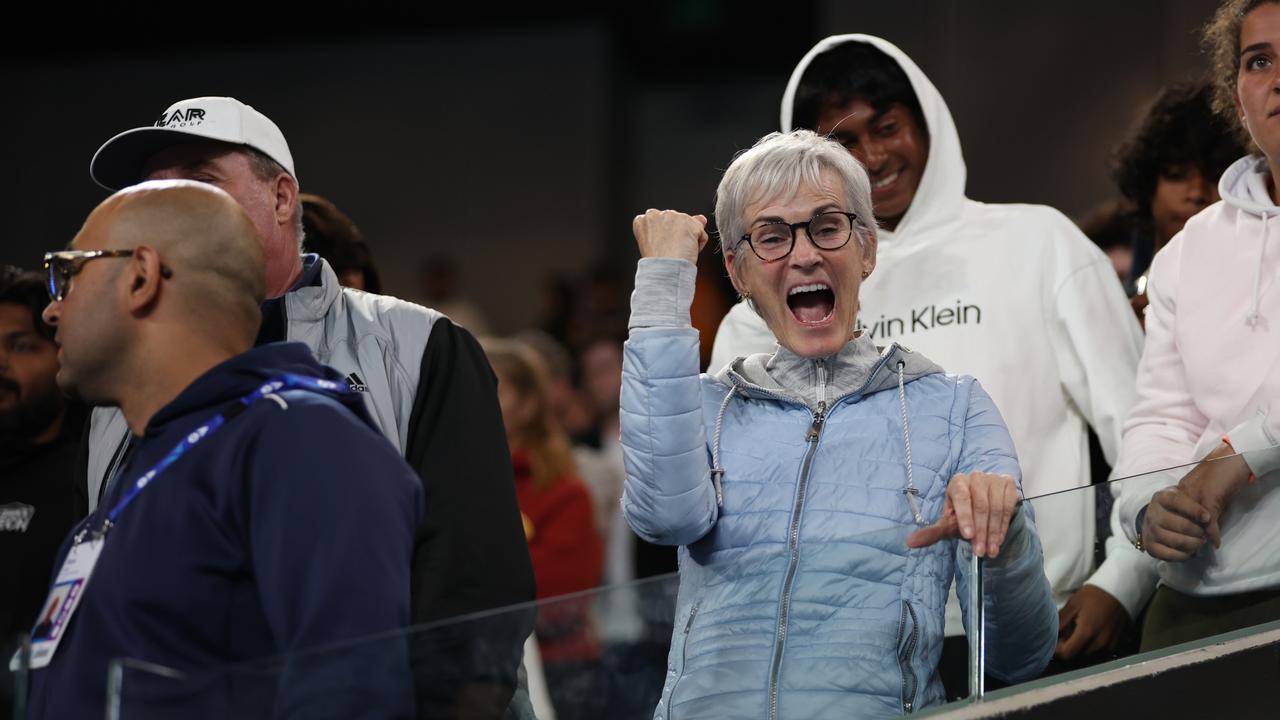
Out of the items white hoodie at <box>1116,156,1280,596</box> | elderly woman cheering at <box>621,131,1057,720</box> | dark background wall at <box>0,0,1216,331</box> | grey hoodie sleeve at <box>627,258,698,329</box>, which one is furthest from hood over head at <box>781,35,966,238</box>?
dark background wall at <box>0,0,1216,331</box>

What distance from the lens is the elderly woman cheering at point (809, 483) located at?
2186 millimetres

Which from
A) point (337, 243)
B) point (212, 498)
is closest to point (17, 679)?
point (212, 498)

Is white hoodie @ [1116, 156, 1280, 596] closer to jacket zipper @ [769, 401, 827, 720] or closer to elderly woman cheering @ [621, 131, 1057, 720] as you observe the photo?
elderly woman cheering @ [621, 131, 1057, 720]

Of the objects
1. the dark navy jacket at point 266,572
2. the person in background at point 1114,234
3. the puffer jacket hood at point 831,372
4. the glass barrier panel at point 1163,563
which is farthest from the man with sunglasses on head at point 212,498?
the person in background at point 1114,234

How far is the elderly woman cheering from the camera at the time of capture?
2186mm

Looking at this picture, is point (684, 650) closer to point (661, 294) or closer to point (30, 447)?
point (661, 294)

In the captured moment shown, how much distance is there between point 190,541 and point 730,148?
408 inches

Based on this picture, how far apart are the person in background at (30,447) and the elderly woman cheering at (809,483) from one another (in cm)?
148

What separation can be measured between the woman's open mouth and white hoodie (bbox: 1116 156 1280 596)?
2.17 ft

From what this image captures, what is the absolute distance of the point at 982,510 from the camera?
2.15 metres

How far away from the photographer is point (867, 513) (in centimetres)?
228

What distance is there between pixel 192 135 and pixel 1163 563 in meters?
1.73

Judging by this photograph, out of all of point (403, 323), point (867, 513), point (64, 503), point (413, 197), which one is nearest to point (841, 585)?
point (867, 513)

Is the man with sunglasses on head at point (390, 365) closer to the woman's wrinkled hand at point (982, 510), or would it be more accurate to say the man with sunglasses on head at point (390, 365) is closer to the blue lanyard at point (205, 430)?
the blue lanyard at point (205, 430)
